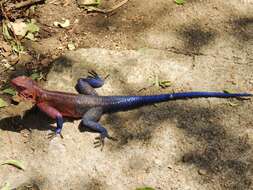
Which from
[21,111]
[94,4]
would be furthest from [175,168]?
[94,4]

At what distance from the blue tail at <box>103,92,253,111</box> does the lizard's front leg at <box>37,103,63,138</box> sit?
1.58 ft

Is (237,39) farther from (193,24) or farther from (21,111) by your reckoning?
(21,111)

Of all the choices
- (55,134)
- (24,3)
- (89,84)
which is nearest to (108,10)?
(24,3)

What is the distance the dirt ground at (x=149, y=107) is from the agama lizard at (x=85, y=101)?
0.28 ft

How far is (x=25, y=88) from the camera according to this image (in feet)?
16.8

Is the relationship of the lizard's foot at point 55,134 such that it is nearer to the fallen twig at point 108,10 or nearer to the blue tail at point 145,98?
the blue tail at point 145,98

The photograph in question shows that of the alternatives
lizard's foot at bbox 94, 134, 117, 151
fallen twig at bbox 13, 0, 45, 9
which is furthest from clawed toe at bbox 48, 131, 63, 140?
fallen twig at bbox 13, 0, 45, 9

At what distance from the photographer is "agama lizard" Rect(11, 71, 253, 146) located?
5145mm

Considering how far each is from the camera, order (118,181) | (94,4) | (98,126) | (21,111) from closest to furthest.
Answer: (118,181) → (98,126) → (21,111) → (94,4)

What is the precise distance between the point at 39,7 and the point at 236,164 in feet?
11.0

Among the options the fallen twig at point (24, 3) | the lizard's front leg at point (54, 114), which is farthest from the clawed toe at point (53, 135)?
the fallen twig at point (24, 3)

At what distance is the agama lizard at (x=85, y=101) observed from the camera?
5145 mm

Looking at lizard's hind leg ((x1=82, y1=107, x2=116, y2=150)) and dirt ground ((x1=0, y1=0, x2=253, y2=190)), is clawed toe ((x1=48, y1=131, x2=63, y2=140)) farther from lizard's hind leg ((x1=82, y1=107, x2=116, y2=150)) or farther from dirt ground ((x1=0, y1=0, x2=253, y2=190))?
lizard's hind leg ((x1=82, y1=107, x2=116, y2=150))

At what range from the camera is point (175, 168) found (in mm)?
4855
